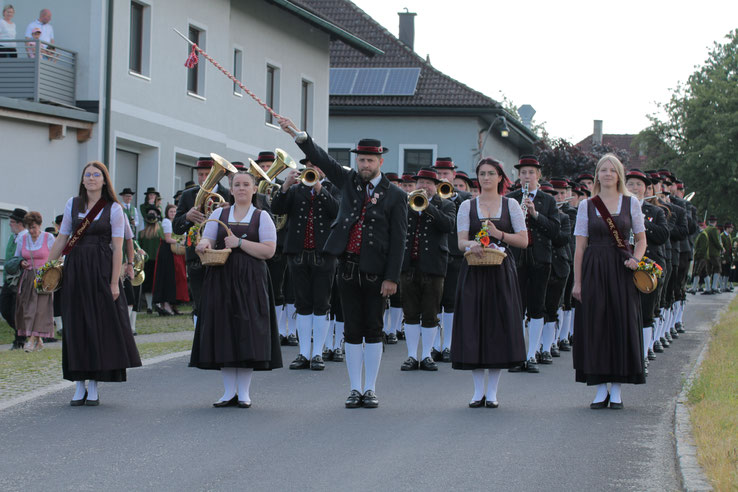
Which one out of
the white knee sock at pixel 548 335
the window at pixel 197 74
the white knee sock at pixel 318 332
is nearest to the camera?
the white knee sock at pixel 318 332

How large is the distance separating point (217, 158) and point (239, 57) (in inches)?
771

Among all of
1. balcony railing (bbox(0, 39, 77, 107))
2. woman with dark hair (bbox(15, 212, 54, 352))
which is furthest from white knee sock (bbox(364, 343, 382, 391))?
balcony railing (bbox(0, 39, 77, 107))

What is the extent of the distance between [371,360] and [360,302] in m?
0.51

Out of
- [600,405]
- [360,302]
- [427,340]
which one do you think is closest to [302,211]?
[427,340]

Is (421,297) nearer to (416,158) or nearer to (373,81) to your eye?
(416,158)

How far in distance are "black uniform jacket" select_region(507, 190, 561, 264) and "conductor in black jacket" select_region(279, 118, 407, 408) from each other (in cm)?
356

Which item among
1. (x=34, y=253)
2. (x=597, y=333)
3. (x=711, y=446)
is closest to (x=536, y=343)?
(x=597, y=333)

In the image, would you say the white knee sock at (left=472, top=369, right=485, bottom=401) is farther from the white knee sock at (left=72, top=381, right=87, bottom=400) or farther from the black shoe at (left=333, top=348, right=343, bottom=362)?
the black shoe at (left=333, top=348, right=343, bottom=362)

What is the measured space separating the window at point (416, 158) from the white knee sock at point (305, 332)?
3335 centimetres

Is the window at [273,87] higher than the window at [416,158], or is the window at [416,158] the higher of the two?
the window at [273,87]

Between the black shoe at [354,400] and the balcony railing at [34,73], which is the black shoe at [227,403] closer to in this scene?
the black shoe at [354,400]

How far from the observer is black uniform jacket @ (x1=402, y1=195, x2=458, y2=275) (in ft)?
43.4

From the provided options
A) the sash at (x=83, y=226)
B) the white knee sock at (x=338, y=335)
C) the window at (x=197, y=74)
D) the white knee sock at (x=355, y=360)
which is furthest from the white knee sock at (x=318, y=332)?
the window at (x=197, y=74)

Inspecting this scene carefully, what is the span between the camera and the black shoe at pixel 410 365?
42.6 feet
